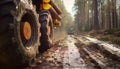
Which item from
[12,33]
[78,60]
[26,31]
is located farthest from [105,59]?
[12,33]

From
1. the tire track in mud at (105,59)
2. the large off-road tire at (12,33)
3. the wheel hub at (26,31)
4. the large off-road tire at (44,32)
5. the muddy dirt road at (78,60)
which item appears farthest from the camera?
the large off-road tire at (44,32)

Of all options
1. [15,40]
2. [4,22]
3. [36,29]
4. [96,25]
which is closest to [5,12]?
[4,22]

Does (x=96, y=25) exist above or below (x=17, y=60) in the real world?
below

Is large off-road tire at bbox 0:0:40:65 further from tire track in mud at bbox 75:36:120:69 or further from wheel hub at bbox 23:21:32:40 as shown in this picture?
tire track in mud at bbox 75:36:120:69

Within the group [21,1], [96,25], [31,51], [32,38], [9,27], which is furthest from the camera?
[96,25]

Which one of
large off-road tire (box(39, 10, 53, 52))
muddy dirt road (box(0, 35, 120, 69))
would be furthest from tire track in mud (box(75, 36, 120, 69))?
large off-road tire (box(39, 10, 53, 52))

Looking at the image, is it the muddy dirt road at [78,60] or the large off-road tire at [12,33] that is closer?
the large off-road tire at [12,33]

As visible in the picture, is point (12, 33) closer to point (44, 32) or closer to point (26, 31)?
point (26, 31)

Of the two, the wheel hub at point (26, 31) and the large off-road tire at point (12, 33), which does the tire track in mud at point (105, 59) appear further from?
the large off-road tire at point (12, 33)

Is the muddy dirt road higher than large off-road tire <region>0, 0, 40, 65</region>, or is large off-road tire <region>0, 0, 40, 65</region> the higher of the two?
large off-road tire <region>0, 0, 40, 65</region>

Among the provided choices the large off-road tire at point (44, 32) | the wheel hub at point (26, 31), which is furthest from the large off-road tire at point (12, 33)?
the large off-road tire at point (44, 32)

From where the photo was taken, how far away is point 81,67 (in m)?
7.34

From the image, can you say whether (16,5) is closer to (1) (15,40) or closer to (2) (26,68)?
(1) (15,40)

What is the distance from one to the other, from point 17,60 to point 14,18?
0.94 meters
